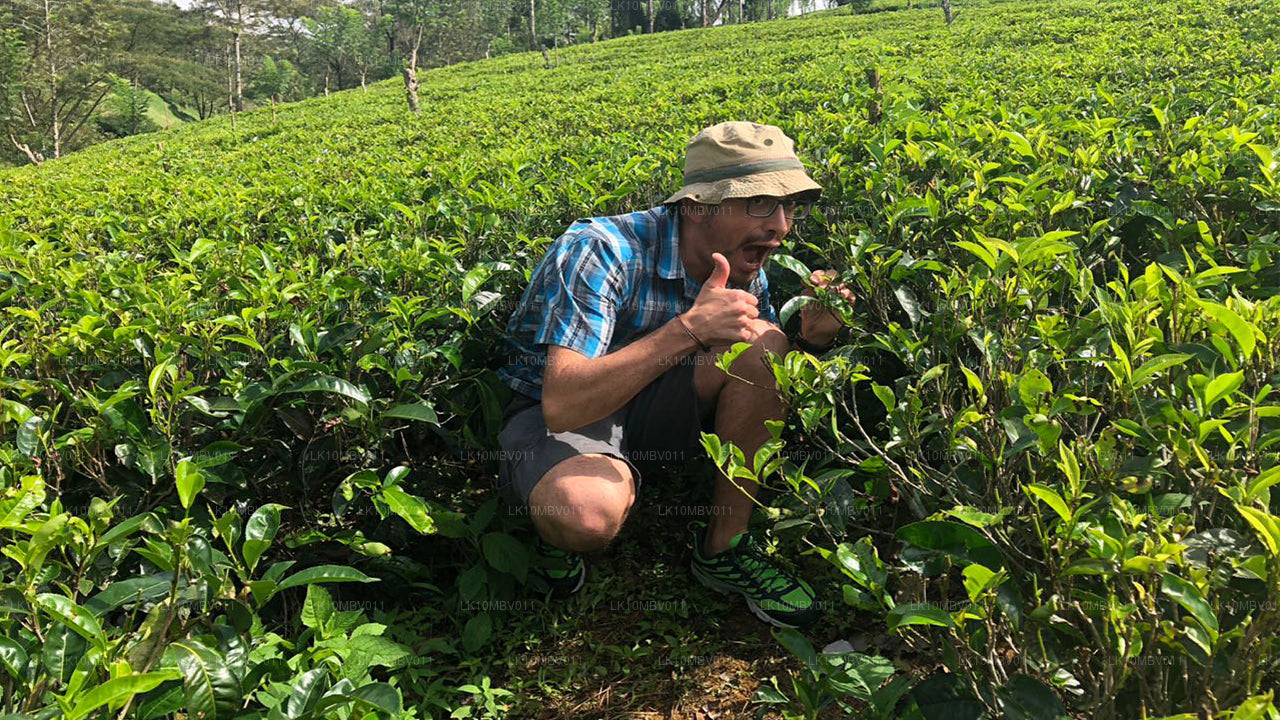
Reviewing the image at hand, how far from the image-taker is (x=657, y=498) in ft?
9.66

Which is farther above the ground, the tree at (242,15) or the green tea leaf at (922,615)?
the tree at (242,15)

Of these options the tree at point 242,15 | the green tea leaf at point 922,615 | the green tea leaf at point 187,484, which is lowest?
the green tea leaf at point 922,615

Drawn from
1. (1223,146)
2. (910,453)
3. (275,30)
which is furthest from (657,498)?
(275,30)

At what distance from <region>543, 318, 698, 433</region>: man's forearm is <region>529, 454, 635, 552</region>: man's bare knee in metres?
0.18

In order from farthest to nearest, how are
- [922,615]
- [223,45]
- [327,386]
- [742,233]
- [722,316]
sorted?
[223,45], [742,233], [722,316], [327,386], [922,615]

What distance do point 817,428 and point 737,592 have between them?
61 cm

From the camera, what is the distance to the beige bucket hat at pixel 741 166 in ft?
7.76

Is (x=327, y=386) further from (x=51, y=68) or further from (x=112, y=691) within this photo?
(x=51, y=68)

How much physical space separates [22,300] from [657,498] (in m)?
2.81

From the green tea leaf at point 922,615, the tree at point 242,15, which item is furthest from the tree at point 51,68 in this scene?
the green tea leaf at point 922,615

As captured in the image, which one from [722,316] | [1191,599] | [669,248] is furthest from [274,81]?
[1191,599]

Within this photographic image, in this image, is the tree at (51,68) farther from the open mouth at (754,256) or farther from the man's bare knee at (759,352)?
the man's bare knee at (759,352)

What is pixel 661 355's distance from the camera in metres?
2.17

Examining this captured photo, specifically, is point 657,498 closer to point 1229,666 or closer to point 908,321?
point 908,321
